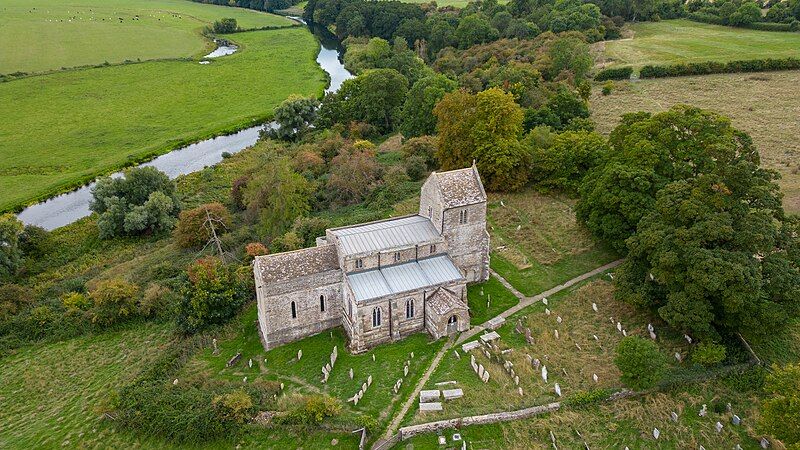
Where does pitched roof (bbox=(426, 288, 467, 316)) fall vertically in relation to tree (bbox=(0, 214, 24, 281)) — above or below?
above

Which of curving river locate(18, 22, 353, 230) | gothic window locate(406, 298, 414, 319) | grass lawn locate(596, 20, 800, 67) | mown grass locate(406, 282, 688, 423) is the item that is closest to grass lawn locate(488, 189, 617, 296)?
mown grass locate(406, 282, 688, 423)

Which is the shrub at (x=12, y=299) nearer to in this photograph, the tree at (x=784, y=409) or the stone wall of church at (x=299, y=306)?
the stone wall of church at (x=299, y=306)

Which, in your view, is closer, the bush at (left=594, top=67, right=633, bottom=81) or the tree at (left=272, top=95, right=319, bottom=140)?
the tree at (left=272, top=95, right=319, bottom=140)

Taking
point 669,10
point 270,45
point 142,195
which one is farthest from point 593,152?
point 270,45

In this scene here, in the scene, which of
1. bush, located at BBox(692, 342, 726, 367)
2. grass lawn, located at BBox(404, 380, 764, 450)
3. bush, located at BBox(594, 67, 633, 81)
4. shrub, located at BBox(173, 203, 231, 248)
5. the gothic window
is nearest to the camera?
grass lawn, located at BBox(404, 380, 764, 450)

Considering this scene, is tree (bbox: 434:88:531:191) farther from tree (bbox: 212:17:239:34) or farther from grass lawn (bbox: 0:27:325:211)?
tree (bbox: 212:17:239:34)

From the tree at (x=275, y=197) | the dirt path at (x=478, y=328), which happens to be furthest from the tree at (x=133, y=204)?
the dirt path at (x=478, y=328)

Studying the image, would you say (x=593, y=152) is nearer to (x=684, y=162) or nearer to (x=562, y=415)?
(x=684, y=162)

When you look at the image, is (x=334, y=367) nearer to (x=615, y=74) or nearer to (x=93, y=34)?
(x=615, y=74)
